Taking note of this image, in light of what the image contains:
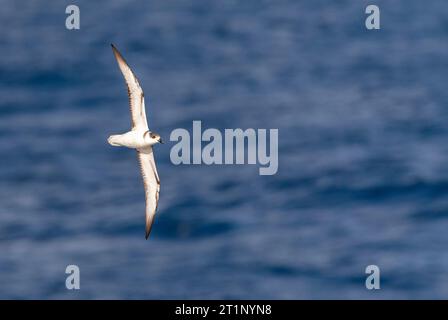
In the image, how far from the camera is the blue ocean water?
73250mm

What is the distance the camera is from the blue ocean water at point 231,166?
7325cm

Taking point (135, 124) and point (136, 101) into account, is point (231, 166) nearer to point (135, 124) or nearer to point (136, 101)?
point (136, 101)

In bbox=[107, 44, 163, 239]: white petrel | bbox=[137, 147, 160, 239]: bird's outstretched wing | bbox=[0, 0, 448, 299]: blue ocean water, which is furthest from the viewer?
bbox=[0, 0, 448, 299]: blue ocean water

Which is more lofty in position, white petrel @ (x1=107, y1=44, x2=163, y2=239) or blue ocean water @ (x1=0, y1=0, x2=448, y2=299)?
blue ocean water @ (x1=0, y1=0, x2=448, y2=299)

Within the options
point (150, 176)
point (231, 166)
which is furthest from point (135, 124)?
point (231, 166)

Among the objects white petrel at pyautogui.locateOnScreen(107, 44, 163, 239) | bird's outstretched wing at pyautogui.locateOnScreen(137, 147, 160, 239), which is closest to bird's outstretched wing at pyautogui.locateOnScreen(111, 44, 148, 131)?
white petrel at pyautogui.locateOnScreen(107, 44, 163, 239)

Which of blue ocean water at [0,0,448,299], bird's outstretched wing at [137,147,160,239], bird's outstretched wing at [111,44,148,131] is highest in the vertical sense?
blue ocean water at [0,0,448,299]

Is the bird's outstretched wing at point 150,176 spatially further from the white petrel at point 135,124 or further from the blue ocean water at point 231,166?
the blue ocean water at point 231,166

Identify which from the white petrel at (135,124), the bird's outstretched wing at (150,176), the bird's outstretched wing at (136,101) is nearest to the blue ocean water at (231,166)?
the bird's outstretched wing at (150,176)

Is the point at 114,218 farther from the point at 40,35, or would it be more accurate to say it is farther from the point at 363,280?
the point at 40,35

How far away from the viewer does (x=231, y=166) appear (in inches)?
3565

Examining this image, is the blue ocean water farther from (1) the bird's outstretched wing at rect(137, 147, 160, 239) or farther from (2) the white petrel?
(2) the white petrel

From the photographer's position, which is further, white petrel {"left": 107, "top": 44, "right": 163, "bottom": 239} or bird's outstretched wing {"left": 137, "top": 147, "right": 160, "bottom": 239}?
bird's outstretched wing {"left": 137, "top": 147, "right": 160, "bottom": 239}

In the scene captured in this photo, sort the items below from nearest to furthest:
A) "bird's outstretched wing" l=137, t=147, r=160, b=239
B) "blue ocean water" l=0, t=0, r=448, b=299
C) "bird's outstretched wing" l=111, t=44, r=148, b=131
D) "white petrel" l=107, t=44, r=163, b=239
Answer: "white petrel" l=107, t=44, r=163, b=239
"bird's outstretched wing" l=111, t=44, r=148, b=131
"bird's outstretched wing" l=137, t=147, r=160, b=239
"blue ocean water" l=0, t=0, r=448, b=299
